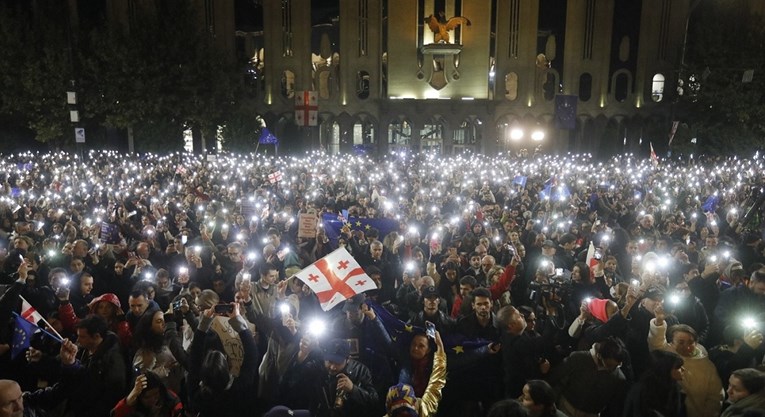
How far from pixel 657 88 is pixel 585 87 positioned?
5.19 meters

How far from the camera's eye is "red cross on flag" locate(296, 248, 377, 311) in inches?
251

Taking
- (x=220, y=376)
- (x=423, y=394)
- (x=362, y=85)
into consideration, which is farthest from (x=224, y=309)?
(x=362, y=85)

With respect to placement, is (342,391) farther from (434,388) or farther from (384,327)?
(384,327)

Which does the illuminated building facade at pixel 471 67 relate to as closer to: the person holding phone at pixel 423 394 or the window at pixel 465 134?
the window at pixel 465 134

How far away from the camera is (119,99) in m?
32.1

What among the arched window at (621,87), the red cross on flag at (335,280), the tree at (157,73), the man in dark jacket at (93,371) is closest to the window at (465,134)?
the arched window at (621,87)

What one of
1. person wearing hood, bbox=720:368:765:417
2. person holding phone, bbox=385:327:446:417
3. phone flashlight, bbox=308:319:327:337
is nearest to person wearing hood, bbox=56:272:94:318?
phone flashlight, bbox=308:319:327:337

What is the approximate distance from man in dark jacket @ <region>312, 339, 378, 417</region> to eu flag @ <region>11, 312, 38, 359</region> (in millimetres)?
2578

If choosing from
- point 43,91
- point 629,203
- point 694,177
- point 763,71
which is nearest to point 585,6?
point 763,71

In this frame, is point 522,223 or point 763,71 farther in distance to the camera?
point 763,71

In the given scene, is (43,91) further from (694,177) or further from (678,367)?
(678,367)

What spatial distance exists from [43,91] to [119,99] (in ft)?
13.0

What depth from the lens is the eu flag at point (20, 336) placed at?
15.6ft

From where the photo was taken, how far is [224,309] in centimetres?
504
